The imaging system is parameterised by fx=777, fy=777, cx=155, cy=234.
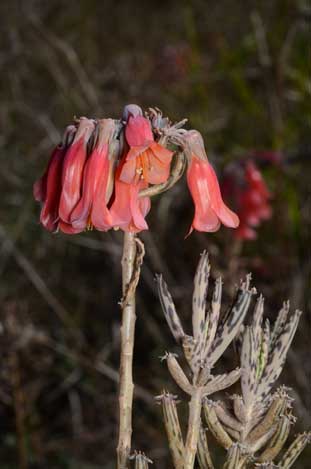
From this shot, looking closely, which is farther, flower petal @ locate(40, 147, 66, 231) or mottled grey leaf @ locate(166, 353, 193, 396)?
flower petal @ locate(40, 147, 66, 231)

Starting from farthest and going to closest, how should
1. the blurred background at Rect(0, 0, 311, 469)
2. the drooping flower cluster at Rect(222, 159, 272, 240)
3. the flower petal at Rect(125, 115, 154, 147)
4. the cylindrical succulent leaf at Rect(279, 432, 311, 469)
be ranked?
1. the drooping flower cluster at Rect(222, 159, 272, 240)
2. the blurred background at Rect(0, 0, 311, 469)
3. the cylindrical succulent leaf at Rect(279, 432, 311, 469)
4. the flower petal at Rect(125, 115, 154, 147)

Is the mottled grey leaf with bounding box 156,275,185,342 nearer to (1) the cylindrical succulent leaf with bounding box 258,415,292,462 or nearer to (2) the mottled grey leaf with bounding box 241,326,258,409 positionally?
(2) the mottled grey leaf with bounding box 241,326,258,409

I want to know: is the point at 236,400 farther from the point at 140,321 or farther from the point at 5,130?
the point at 5,130

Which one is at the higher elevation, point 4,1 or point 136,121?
point 4,1

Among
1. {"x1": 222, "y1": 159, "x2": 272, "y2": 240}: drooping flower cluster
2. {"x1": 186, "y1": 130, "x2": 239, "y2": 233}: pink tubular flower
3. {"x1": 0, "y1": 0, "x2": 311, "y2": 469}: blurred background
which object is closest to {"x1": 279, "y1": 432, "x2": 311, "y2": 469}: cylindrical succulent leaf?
{"x1": 186, "y1": 130, "x2": 239, "y2": 233}: pink tubular flower

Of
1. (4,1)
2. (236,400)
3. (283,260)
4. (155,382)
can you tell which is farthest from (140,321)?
(4,1)

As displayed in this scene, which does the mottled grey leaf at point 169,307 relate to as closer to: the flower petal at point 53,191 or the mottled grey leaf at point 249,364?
the mottled grey leaf at point 249,364
